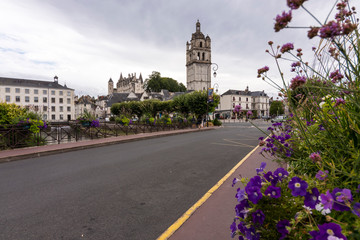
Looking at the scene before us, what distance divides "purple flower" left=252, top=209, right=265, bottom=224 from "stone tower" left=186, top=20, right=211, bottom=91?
234 feet

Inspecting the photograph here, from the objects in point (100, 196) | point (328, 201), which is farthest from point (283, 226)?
point (100, 196)

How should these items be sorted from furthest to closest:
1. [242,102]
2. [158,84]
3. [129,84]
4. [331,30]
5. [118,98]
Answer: [129,84] < [158,84] < [118,98] < [242,102] < [331,30]

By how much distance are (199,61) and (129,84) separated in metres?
63.7

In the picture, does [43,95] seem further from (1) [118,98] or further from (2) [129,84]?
(2) [129,84]

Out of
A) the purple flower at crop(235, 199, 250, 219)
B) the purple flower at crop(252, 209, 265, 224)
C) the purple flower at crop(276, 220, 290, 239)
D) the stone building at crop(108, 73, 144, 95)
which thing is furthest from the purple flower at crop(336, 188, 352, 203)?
the stone building at crop(108, 73, 144, 95)

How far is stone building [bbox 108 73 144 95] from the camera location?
116438 mm

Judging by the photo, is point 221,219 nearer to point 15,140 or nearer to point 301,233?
point 301,233

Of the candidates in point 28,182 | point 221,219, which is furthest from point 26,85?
point 221,219

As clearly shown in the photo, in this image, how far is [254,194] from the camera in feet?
4.46

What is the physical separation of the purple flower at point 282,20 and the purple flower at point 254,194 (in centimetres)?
113

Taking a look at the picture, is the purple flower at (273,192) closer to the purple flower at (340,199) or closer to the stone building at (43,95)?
the purple flower at (340,199)

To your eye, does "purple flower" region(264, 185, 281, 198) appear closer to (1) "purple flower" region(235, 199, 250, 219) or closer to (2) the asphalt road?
(1) "purple flower" region(235, 199, 250, 219)

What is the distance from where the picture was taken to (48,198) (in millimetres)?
3768

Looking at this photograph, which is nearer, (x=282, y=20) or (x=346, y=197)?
(x=346, y=197)
